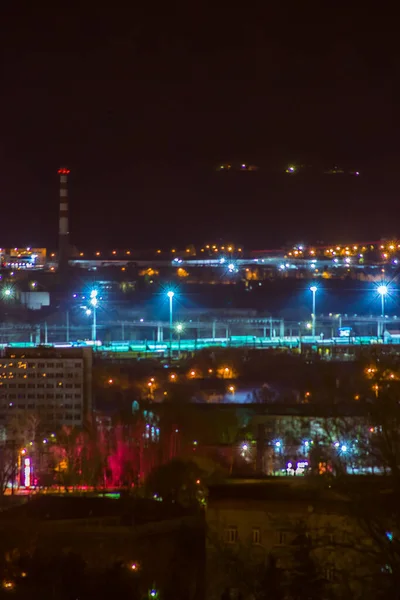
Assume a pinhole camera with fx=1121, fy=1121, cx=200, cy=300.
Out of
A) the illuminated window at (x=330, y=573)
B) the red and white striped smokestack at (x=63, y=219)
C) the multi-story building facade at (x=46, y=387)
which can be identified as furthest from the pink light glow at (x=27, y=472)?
the red and white striped smokestack at (x=63, y=219)

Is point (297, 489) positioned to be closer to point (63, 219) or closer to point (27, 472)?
point (27, 472)

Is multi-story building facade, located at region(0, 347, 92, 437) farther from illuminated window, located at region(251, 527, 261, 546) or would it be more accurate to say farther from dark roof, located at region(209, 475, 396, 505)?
illuminated window, located at region(251, 527, 261, 546)

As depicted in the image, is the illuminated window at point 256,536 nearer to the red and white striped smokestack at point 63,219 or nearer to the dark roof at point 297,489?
the dark roof at point 297,489

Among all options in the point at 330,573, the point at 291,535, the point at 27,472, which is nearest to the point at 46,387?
the point at 27,472

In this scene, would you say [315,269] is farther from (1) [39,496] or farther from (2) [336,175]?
(1) [39,496]

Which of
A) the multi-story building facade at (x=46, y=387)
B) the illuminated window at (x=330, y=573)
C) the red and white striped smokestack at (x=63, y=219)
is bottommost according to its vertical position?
the illuminated window at (x=330, y=573)

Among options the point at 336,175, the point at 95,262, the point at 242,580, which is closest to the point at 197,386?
the point at 242,580
